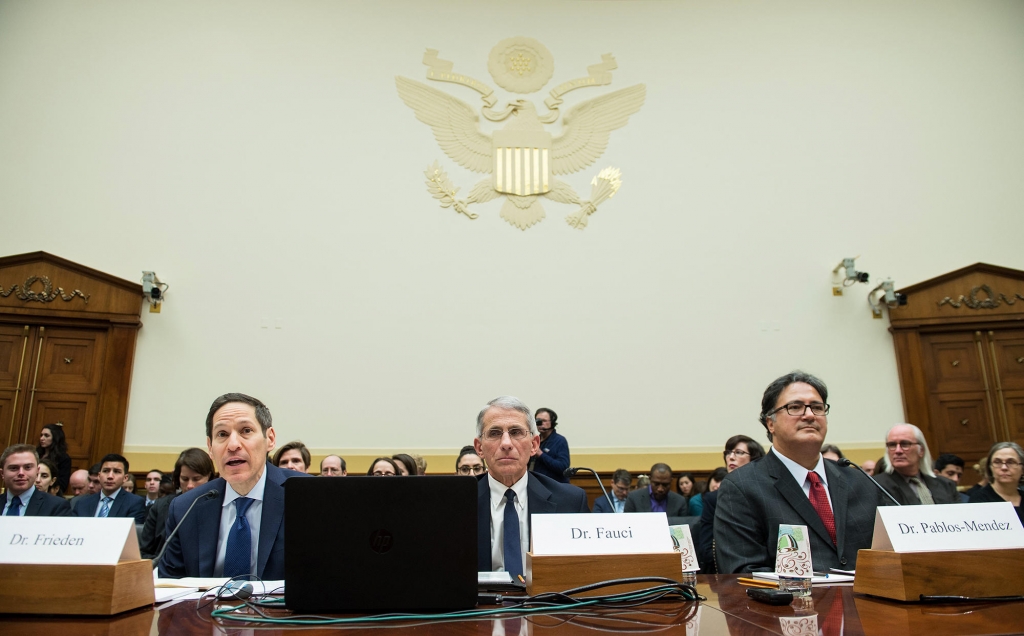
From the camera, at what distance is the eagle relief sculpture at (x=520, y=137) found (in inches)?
298

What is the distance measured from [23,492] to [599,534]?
458cm

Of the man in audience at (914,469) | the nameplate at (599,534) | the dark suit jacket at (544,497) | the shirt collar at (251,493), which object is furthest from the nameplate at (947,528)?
the man in audience at (914,469)

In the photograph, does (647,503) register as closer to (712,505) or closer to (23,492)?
(712,505)

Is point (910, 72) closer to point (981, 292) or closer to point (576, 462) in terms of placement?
point (981, 292)

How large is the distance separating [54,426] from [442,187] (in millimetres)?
4365

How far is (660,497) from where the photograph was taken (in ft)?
17.7

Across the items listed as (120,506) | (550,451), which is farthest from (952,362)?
(120,506)

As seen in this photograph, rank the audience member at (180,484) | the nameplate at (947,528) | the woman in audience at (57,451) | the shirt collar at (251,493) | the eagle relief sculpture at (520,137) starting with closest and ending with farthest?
the nameplate at (947,528) → the shirt collar at (251,493) → the audience member at (180,484) → the woman in audience at (57,451) → the eagle relief sculpture at (520,137)

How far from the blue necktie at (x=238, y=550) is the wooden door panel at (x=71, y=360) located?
560cm

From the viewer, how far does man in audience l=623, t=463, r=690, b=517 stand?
5.27 m

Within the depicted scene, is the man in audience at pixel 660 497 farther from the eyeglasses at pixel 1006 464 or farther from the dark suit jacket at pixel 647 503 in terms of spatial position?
the eyeglasses at pixel 1006 464

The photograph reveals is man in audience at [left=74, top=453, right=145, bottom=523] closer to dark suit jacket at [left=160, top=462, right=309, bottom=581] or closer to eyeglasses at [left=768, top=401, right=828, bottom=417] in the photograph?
dark suit jacket at [left=160, top=462, right=309, bottom=581]

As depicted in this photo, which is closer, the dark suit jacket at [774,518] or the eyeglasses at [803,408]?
the dark suit jacket at [774,518]

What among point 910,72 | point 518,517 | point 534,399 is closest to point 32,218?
point 534,399
